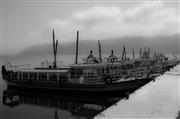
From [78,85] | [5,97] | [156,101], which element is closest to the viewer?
[156,101]

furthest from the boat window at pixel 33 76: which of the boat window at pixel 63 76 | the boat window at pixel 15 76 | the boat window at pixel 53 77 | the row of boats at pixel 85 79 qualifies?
the boat window at pixel 63 76

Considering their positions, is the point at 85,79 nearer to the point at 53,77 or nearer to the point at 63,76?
the point at 63,76

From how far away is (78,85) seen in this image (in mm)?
26844

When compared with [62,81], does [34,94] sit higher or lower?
lower

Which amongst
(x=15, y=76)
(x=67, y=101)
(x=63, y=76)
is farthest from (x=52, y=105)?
(x=15, y=76)

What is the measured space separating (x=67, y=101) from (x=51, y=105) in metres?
2.16

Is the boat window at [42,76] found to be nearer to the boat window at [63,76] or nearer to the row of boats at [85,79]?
the row of boats at [85,79]

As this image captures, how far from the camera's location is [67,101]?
2481 centimetres

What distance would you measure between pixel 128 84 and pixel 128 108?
56.0 ft

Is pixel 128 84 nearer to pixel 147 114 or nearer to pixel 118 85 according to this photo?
pixel 118 85

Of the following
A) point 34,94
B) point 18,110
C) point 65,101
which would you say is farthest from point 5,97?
point 65,101

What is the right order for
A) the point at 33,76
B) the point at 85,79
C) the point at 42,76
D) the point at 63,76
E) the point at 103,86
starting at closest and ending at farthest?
1. the point at 103,86
2. the point at 85,79
3. the point at 63,76
4. the point at 42,76
5. the point at 33,76

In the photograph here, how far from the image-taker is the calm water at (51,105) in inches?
780

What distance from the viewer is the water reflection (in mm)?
20481
